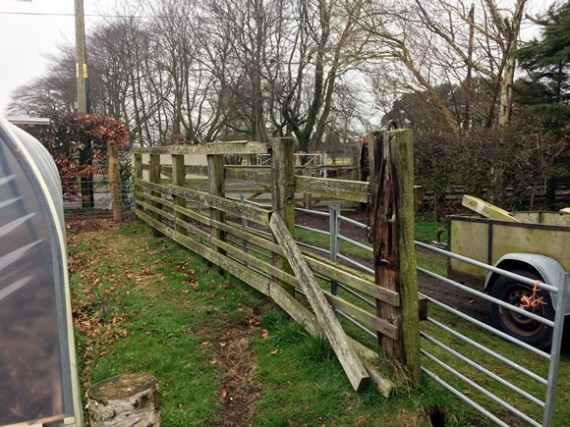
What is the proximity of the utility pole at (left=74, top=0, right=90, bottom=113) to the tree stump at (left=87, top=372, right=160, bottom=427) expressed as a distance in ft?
41.3

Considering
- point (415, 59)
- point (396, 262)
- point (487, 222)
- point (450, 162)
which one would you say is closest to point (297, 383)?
point (396, 262)

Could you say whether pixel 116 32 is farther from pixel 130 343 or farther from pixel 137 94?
pixel 130 343

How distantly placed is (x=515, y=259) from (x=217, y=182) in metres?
3.74

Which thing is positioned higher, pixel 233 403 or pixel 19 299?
pixel 19 299

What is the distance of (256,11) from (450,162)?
1559 centimetres

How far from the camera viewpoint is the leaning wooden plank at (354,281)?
3.41 m

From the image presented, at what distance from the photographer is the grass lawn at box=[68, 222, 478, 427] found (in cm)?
334

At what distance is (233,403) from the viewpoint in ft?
12.1

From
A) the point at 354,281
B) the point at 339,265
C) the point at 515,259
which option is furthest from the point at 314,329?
the point at 515,259

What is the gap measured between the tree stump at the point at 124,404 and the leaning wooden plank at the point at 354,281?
5.41 feet

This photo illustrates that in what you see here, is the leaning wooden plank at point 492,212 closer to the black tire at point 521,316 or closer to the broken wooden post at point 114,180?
the black tire at point 521,316

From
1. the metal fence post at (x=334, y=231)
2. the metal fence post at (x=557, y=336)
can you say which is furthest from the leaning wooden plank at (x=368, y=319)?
the metal fence post at (x=557, y=336)

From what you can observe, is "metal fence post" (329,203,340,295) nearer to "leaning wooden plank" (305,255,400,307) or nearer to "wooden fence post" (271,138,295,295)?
"leaning wooden plank" (305,255,400,307)

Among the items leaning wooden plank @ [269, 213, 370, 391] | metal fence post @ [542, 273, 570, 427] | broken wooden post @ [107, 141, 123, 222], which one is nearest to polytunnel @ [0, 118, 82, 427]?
leaning wooden plank @ [269, 213, 370, 391]
